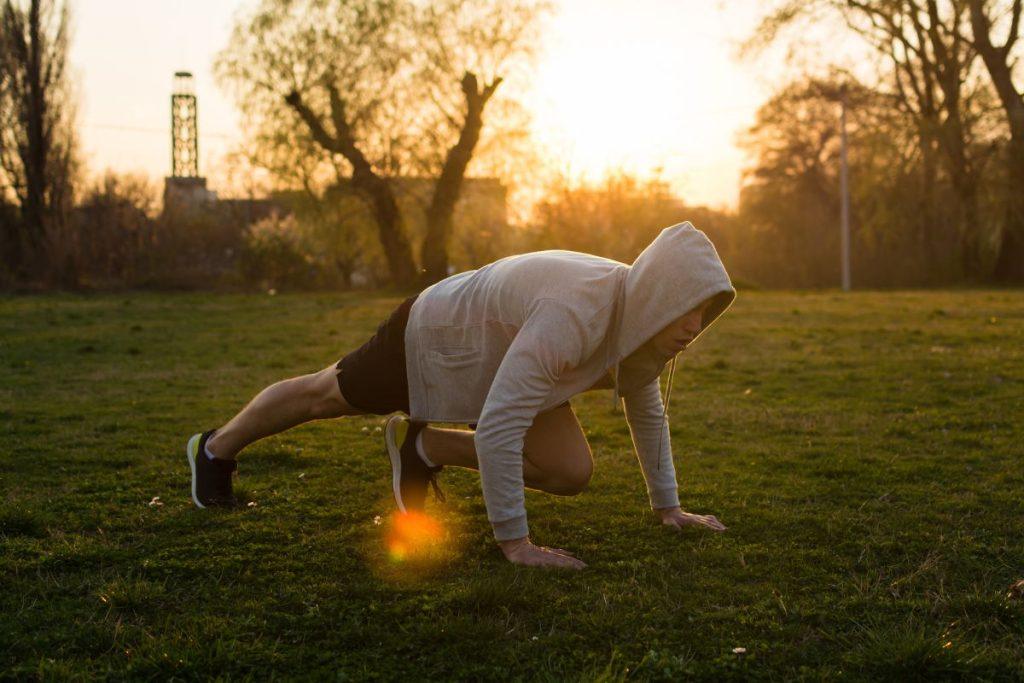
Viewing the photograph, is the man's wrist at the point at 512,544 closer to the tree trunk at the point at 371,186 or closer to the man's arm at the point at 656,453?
the man's arm at the point at 656,453

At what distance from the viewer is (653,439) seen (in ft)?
11.5

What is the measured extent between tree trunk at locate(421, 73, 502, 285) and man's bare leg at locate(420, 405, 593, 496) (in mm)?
20992


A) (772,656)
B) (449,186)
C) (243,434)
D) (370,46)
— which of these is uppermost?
(370,46)

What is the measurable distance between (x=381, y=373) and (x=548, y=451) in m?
0.68

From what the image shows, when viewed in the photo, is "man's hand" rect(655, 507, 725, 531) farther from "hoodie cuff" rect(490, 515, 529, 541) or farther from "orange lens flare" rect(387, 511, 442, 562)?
"orange lens flare" rect(387, 511, 442, 562)

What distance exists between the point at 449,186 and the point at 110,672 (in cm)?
2321

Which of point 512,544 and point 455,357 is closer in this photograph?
point 512,544

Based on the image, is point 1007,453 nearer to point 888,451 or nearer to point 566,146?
point 888,451

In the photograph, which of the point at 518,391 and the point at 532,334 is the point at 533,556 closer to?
the point at 518,391

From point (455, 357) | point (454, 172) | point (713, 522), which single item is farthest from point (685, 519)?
point (454, 172)

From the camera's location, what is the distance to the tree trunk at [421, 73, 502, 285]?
80.9 ft

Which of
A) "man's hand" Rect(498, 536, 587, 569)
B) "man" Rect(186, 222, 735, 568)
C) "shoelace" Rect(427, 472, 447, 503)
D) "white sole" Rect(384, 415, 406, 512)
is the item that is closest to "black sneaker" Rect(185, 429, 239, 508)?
"man" Rect(186, 222, 735, 568)

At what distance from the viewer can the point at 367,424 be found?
579 cm

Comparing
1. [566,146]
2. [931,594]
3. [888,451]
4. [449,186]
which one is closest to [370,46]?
[449,186]
